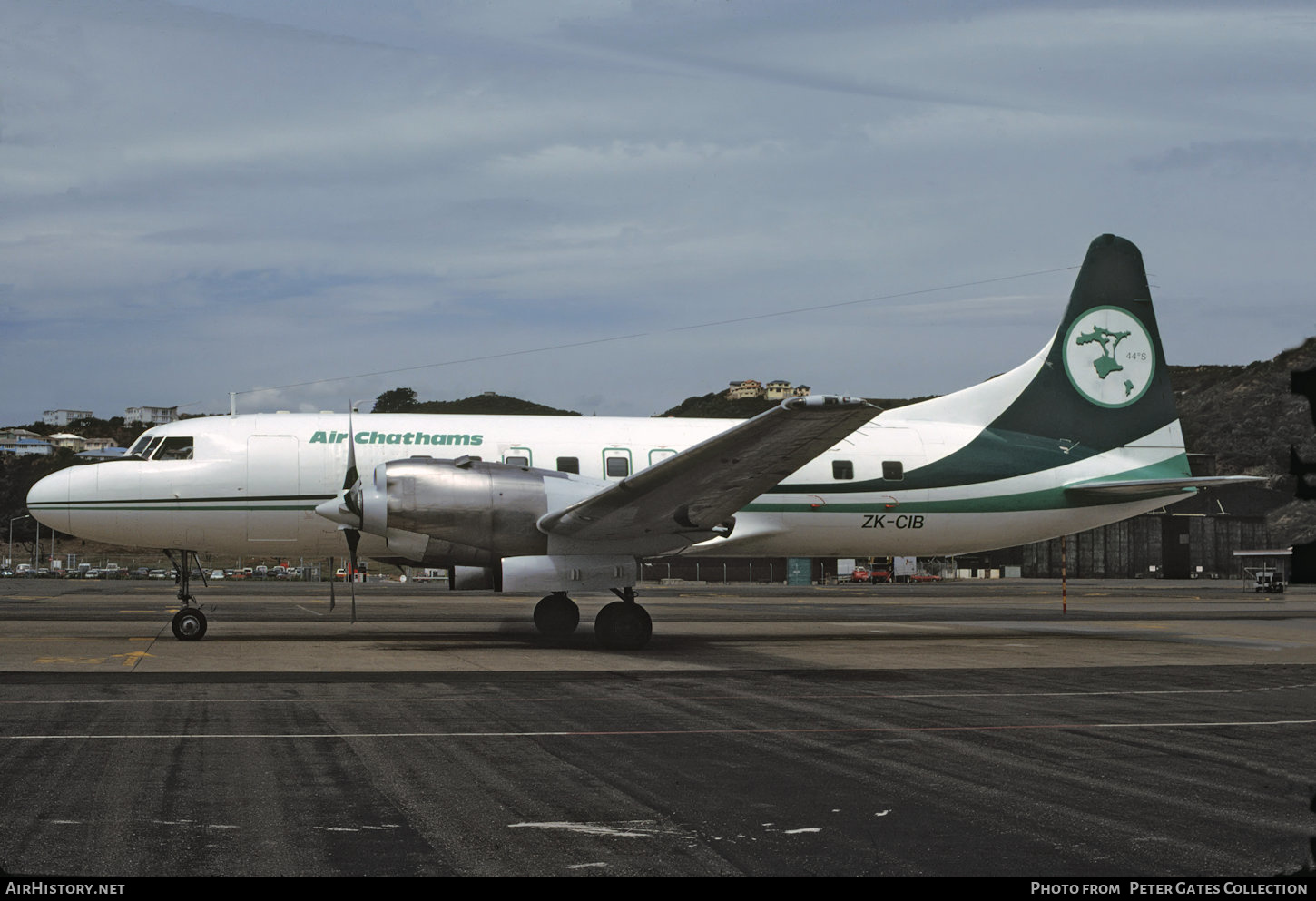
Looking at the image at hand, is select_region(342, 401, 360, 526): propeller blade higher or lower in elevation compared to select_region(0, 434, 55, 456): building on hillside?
lower

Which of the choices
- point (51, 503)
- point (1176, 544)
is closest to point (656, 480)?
point (51, 503)

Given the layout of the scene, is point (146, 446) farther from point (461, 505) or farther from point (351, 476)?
point (461, 505)

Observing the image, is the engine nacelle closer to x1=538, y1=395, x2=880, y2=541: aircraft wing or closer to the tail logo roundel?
x1=538, y1=395, x2=880, y2=541: aircraft wing

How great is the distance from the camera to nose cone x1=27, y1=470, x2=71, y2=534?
19.3 meters

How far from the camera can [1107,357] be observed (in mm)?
23703

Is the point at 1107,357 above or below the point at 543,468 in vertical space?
above

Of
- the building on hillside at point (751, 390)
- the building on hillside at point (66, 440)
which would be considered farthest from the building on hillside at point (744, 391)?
the building on hillside at point (66, 440)

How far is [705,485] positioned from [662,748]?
7912mm

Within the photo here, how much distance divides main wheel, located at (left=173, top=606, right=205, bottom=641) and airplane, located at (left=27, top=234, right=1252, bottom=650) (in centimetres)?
3

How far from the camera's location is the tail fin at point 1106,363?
2333 centimetres

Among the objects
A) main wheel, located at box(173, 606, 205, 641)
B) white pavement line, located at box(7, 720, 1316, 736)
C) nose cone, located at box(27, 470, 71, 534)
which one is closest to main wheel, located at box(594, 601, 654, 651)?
main wheel, located at box(173, 606, 205, 641)

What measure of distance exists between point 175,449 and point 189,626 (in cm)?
321
